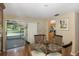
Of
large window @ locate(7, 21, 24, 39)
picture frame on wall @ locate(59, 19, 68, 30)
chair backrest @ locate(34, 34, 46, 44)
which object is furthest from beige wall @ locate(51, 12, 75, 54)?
large window @ locate(7, 21, 24, 39)

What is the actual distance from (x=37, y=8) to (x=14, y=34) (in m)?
0.48

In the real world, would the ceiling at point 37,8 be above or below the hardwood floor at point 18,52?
above

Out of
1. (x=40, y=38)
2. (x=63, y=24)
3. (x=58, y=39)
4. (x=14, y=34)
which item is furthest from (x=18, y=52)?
(x=63, y=24)

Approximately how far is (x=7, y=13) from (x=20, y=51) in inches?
21.5

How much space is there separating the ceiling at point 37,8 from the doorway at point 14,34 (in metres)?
0.15

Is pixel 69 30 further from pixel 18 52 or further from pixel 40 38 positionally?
pixel 18 52

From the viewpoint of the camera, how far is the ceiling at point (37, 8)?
4.79 feet

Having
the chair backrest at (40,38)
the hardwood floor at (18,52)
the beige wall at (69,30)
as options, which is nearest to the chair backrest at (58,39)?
the beige wall at (69,30)

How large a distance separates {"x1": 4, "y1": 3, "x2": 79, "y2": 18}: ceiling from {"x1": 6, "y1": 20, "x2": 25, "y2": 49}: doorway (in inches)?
5.9

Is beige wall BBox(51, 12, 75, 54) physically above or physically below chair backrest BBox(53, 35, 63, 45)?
above

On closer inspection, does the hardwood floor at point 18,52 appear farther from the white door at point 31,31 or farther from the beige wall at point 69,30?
the beige wall at point 69,30

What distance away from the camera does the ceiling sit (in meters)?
1.46

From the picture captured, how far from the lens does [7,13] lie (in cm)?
146

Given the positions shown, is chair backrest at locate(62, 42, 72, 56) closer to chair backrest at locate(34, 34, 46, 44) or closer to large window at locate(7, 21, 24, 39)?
chair backrest at locate(34, 34, 46, 44)
